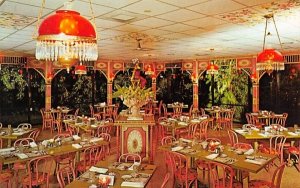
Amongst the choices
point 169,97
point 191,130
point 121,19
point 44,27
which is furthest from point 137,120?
point 169,97

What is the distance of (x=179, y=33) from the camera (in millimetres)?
6652

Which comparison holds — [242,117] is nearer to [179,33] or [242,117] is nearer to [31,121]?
[179,33]

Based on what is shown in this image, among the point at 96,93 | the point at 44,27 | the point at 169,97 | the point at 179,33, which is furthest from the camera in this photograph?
the point at 169,97

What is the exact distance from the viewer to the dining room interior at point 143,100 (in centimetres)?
385

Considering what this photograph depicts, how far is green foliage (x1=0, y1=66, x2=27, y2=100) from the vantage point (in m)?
11.7

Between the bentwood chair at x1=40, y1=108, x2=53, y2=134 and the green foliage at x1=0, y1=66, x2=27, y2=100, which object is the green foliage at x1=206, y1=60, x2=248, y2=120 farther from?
the green foliage at x1=0, y1=66, x2=27, y2=100

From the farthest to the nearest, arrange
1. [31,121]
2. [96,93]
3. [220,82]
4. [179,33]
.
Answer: [96,93] → [220,82] → [31,121] → [179,33]

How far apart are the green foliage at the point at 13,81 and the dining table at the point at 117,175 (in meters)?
9.58

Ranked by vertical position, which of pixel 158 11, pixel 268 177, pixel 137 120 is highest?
pixel 158 11

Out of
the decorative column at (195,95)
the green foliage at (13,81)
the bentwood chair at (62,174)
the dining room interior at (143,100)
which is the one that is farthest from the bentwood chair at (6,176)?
the decorative column at (195,95)

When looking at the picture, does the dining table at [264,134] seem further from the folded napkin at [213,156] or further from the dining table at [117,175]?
the dining table at [117,175]

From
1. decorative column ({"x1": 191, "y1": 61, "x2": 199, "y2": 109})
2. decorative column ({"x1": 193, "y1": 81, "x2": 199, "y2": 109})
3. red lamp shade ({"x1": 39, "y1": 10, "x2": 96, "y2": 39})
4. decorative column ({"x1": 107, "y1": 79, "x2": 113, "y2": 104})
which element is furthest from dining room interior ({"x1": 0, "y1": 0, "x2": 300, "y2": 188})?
decorative column ({"x1": 193, "y1": 81, "x2": 199, "y2": 109})

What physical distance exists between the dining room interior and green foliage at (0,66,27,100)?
4 cm

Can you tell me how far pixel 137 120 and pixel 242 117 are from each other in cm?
857
